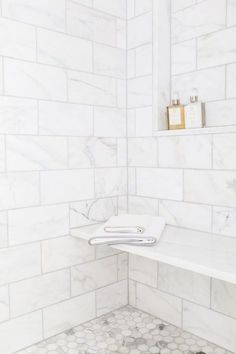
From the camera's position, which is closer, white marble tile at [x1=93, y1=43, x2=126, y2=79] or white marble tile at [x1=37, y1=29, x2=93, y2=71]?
white marble tile at [x1=37, y1=29, x2=93, y2=71]

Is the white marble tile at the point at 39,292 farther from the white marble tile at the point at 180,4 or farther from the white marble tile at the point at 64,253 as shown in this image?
the white marble tile at the point at 180,4

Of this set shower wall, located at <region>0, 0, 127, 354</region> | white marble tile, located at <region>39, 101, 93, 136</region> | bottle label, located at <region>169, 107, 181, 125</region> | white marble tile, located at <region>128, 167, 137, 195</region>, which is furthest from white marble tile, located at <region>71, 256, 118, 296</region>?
bottle label, located at <region>169, 107, 181, 125</region>

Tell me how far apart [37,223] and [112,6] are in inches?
41.5

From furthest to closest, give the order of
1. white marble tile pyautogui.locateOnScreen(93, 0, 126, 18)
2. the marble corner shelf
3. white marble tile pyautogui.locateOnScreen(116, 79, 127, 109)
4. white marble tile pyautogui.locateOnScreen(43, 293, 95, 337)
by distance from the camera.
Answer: white marble tile pyautogui.locateOnScreen(116, 79, 127, 109)
white marble tile pyautogui.locateOnScreen(93, 0, 126, 18)
white marble tile pyautogui.locateOnScreen(43, 293, 95, 337)
the marble corner shelf

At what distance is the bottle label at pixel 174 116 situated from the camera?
1446 mm

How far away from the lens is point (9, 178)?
1274mm

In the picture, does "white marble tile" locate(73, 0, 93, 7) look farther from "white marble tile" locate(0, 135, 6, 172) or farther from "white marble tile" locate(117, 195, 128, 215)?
"white marble tile" locate(117, 195, 128, 215)

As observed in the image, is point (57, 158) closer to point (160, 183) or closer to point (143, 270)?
point (160, 183)

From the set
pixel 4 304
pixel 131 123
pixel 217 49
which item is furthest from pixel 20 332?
pixel 217 49

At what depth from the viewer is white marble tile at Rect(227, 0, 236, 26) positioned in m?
1.31

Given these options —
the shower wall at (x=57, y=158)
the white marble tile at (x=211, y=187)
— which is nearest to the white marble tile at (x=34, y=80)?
the shower wall at (x=57, y=158)

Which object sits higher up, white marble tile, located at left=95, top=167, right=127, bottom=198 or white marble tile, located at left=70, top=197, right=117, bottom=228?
white marble tile, located at left=95, top=167, right=127, bottom=198

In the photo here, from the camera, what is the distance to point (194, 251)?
1153mm

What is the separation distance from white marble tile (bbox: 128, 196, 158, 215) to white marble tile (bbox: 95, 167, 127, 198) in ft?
0.22
